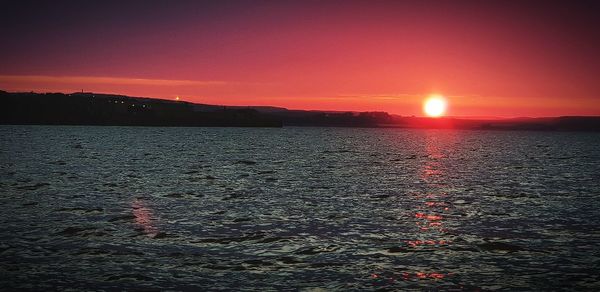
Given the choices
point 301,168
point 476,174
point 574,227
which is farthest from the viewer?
point 301,168

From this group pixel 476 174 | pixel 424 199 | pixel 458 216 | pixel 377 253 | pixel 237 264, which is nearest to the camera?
pixel 237 264

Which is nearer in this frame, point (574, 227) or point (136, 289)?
point (136, 289)

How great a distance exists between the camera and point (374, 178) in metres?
56.0

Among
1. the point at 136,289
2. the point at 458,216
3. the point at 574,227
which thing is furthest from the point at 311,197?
the point at 136,289

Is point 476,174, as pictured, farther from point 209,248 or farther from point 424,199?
point 209,248

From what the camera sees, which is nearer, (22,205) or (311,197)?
(22,205)

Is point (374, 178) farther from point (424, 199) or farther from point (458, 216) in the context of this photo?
point (458, 216)

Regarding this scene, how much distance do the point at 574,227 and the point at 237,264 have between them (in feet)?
62.9

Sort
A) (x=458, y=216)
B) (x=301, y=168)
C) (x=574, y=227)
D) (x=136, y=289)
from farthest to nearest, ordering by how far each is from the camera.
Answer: (x=301, y=168) < (x=458, y=216) < (x=574, y=227) < (x=136, y=289)

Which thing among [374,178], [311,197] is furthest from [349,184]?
[311,197]

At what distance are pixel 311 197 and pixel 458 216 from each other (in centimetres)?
1193

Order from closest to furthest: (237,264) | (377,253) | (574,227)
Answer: (237,264), (377,253), (574,227)

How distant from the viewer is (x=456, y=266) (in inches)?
781

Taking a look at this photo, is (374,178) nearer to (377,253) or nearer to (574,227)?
(574,227)
